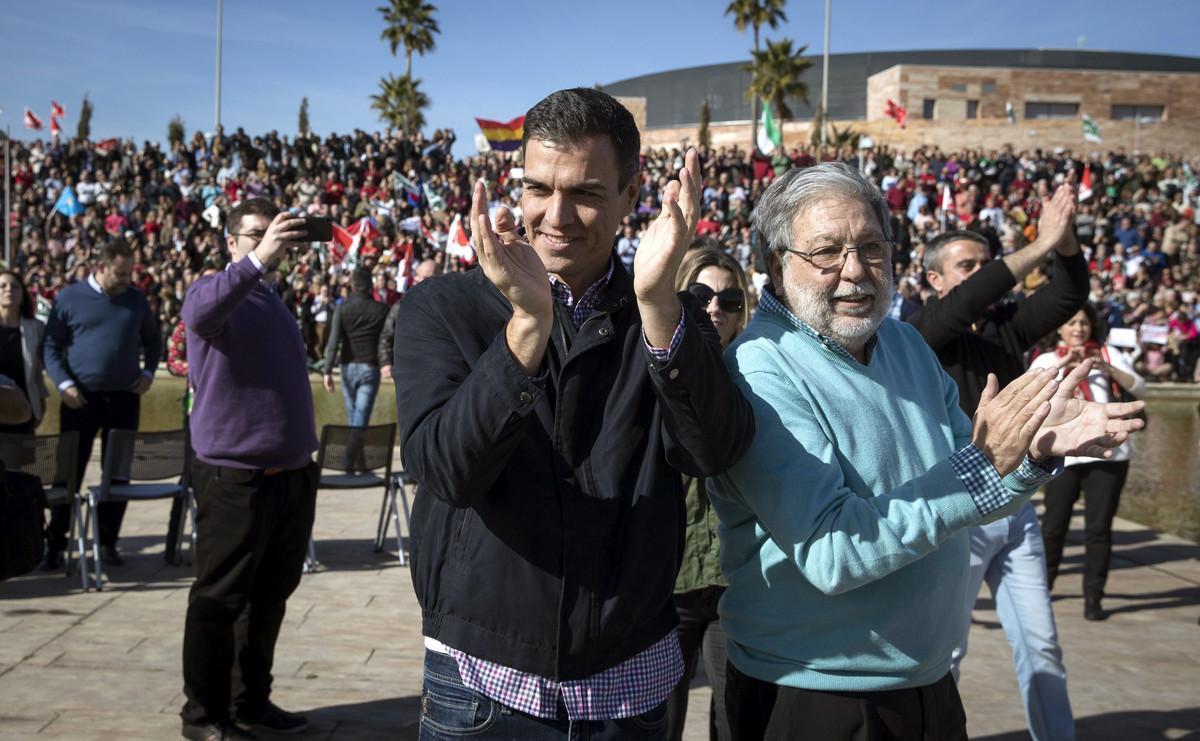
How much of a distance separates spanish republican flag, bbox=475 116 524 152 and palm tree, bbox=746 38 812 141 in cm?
3748

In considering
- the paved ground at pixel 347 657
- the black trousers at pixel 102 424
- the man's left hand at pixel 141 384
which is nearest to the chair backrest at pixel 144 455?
the black trousers at pixel 102 424

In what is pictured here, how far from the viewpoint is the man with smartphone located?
4152 millimetres

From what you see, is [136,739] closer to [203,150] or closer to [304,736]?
[304,736]

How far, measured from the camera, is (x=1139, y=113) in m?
57.4

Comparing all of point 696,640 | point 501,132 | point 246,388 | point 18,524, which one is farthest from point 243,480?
point 501,132

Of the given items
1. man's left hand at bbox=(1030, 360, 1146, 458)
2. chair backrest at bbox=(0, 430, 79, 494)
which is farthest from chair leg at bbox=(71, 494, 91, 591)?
man's left hand at bbox=(1030, 360, 1146, 458)

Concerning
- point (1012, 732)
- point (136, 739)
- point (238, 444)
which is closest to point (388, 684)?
point (136, 739)

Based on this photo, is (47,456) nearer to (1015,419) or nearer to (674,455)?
(674,455)

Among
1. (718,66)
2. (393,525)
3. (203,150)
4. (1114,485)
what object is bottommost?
(393,525)

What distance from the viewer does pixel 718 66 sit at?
8662 cm

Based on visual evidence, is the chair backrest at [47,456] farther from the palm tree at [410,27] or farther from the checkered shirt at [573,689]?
the palm tree at [410,27]

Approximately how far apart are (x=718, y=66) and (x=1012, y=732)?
284 feet

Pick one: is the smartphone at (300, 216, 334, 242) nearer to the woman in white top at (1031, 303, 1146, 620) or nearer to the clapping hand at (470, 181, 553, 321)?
the clapping hand at (470, 181, 553, 321)

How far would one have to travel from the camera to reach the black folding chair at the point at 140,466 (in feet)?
23.4
